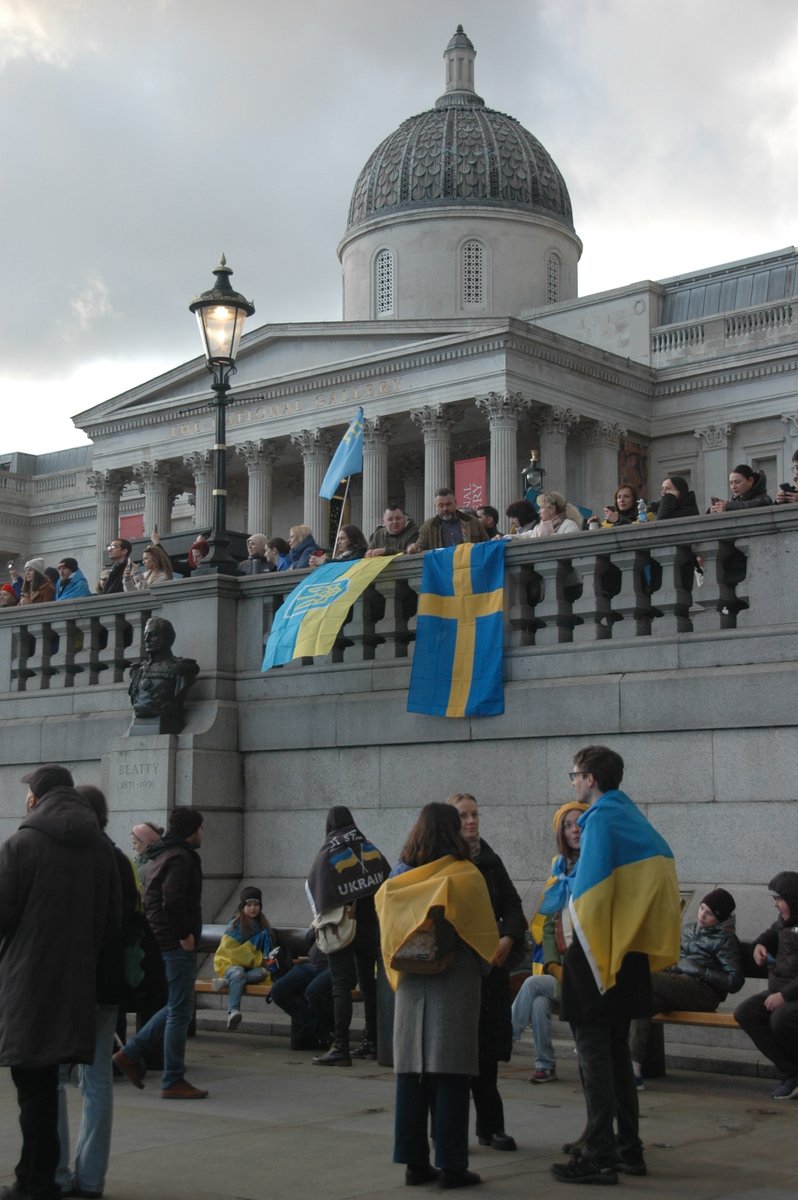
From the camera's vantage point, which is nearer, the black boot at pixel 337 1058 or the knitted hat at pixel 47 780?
the knitted hat at pixel 47 780

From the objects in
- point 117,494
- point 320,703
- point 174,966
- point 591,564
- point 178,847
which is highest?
point 117,494

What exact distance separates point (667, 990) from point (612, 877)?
10.9 feet

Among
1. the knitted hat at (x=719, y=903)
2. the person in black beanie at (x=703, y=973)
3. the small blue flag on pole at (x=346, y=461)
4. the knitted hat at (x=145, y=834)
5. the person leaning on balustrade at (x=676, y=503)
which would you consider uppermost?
the small blue flag on pole at (x=346, y=461)

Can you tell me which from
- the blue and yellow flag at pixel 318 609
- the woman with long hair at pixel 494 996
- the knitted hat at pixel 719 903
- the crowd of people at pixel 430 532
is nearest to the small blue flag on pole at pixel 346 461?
the crowd of people at pixel 430 532

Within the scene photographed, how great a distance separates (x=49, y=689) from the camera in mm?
19281

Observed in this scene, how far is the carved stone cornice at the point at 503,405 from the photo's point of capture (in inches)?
2371

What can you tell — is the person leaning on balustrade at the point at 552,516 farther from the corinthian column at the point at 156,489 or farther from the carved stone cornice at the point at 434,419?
the corinthian column at the point at 156,489

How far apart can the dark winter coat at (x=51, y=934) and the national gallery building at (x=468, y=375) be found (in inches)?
1992

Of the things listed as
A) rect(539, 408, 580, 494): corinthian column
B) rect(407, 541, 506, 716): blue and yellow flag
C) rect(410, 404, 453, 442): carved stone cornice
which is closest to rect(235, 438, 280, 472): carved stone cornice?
rect(410, 404, 453, 442): carved stone cornice

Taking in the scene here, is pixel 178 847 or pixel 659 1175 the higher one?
pixel 178 847

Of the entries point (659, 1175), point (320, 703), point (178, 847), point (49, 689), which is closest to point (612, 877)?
point (659, 1175)

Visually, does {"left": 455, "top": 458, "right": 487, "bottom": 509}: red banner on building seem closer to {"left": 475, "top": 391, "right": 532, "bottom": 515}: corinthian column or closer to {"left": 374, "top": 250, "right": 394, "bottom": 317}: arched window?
{"left": 475, "top": 391, "right": 532, "bottom": 515}: corinthian column

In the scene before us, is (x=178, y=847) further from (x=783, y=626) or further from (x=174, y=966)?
(x=783, y=626)

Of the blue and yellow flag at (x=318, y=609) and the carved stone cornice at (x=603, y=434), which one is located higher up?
the carved stone cornice at (x=603, y=434)
